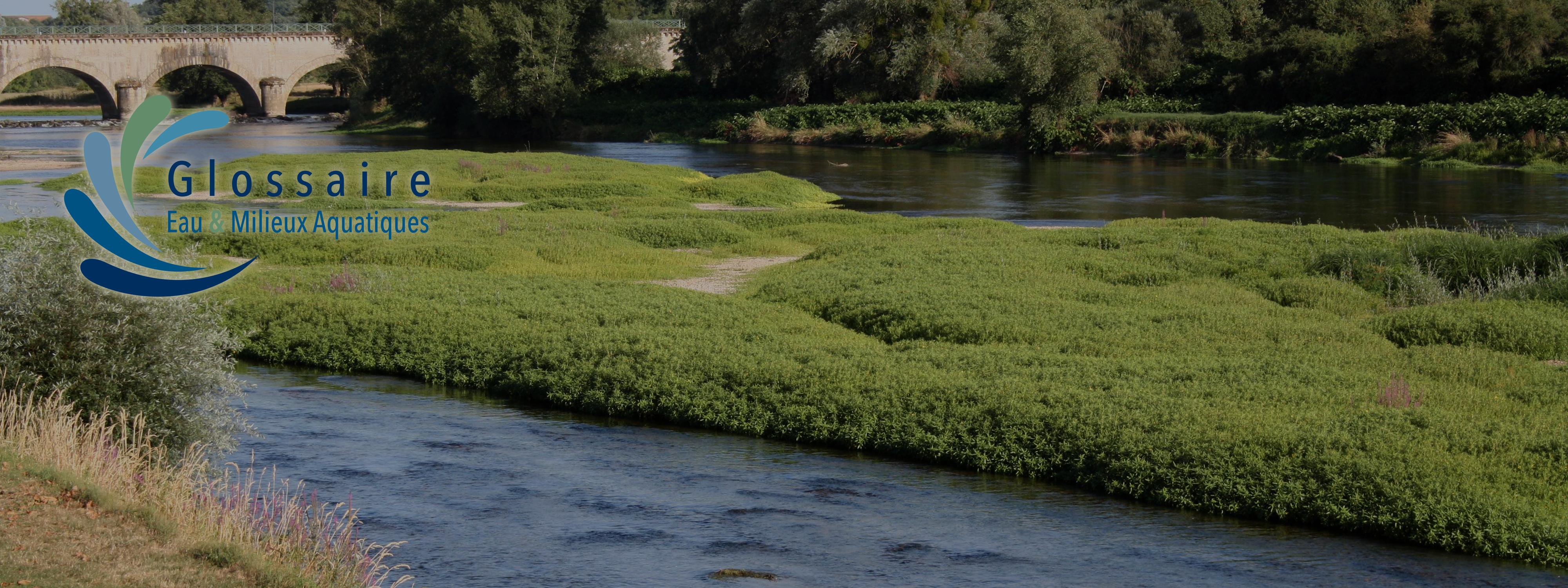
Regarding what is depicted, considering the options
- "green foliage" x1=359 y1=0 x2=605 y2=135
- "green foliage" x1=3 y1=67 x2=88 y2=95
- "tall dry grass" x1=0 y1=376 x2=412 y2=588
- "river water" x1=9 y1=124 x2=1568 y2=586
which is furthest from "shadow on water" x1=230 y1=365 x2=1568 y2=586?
"green foliage" x1=3 y1=67 x2=88 y2=95

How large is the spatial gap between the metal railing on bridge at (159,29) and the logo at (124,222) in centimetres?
9412

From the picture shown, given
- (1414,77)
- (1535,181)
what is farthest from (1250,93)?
(1535,181)

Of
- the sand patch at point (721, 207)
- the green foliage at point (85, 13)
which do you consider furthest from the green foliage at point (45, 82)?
the sand patch at point (721, 207)

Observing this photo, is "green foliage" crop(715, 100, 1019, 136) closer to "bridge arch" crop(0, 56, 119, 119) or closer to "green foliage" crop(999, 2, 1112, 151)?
"green foliage" crop(999, 2, 1112, 151)

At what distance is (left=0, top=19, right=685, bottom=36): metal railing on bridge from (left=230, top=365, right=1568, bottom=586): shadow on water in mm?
96383

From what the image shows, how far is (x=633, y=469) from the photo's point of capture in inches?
497

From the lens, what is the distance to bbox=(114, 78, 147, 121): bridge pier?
99625 mm

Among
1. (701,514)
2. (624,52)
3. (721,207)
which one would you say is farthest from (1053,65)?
(701,514)

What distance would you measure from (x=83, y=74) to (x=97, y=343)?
334 feet

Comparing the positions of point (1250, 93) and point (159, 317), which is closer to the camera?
point (159, 317)

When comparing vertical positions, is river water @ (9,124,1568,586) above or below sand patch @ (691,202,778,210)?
below

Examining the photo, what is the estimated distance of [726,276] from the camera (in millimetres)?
23109

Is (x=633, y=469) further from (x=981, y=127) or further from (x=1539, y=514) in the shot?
(x=981, y=127)

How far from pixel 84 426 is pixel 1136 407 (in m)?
9.19
